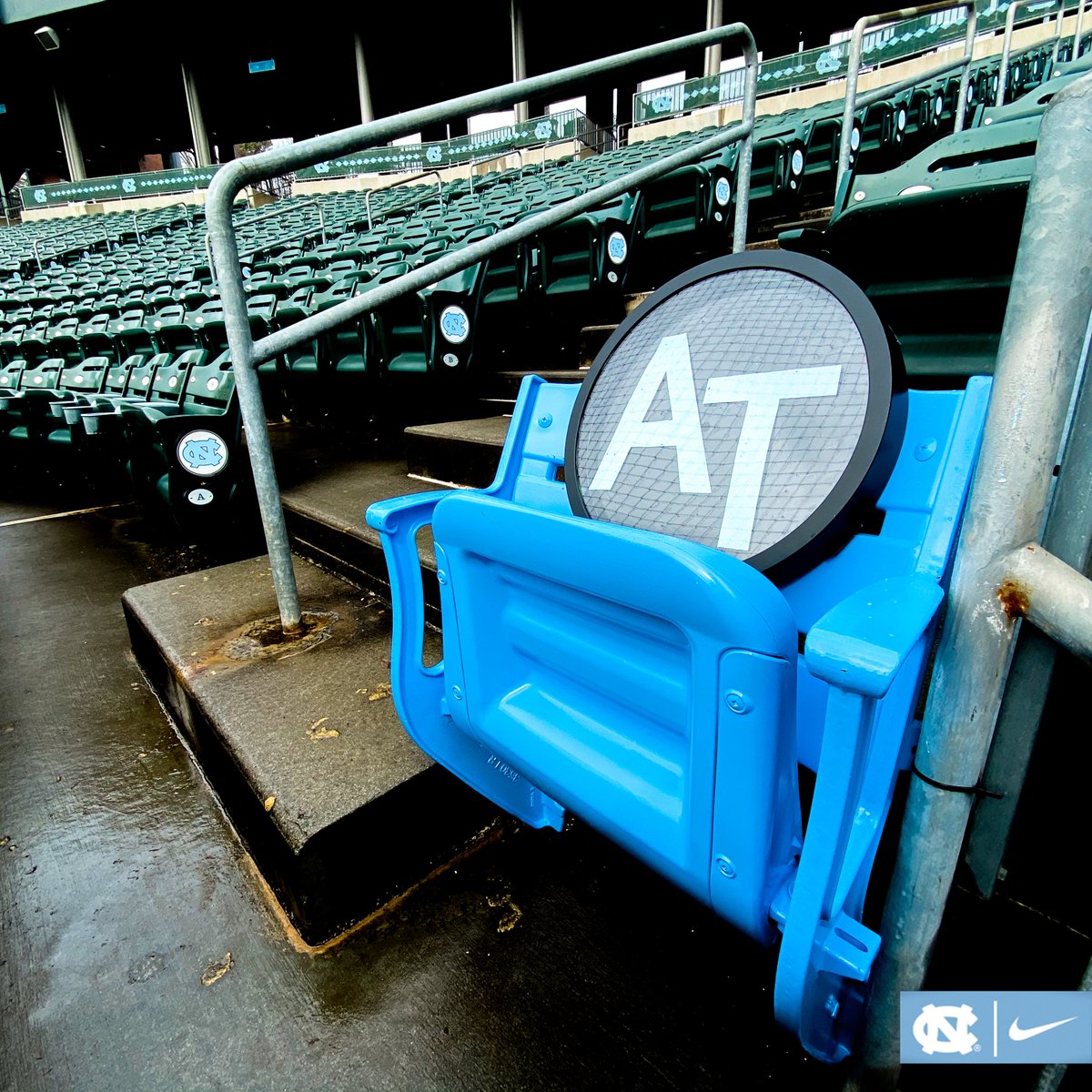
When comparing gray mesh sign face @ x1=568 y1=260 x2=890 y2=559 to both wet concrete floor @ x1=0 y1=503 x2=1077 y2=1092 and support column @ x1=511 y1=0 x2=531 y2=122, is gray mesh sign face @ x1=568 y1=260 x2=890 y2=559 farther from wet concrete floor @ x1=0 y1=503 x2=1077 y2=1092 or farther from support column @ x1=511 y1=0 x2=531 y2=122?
support column @ x1=511 y1=0 x2=531 y2=122

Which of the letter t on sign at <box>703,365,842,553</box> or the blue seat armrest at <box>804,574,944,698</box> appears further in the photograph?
the letter t on sign at <box>703,365,842,553</box>

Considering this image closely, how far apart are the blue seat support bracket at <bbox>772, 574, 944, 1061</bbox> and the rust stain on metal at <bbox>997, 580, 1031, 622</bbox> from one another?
0.04m

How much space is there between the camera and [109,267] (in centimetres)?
854

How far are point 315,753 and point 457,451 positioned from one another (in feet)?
3.15

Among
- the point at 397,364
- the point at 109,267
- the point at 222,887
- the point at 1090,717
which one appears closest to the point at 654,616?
the point at 1090,717

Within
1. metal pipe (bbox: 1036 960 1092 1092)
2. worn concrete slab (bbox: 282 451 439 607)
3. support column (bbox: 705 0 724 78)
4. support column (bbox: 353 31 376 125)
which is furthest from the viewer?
support column (bbox: 353 31 376 125)

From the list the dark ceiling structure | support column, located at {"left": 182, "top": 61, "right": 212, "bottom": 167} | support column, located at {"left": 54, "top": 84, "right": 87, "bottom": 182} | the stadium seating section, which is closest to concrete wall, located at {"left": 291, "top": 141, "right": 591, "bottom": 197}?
the dark ceiling structure

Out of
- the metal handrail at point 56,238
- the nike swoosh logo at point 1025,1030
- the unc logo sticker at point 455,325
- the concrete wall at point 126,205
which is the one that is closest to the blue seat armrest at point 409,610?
the nike swoosh logo at point 1025,1030

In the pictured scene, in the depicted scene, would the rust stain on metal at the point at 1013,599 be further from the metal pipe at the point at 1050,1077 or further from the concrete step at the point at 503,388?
the concrete step at the point at 503,388

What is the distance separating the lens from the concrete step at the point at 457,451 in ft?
5.51

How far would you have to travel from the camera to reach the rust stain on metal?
1.54 feet

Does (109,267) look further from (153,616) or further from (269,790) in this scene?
(269,790)

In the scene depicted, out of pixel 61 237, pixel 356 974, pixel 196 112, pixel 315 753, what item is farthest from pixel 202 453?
pixel 196 112

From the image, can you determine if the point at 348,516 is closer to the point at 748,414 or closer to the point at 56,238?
the point at 748,414
